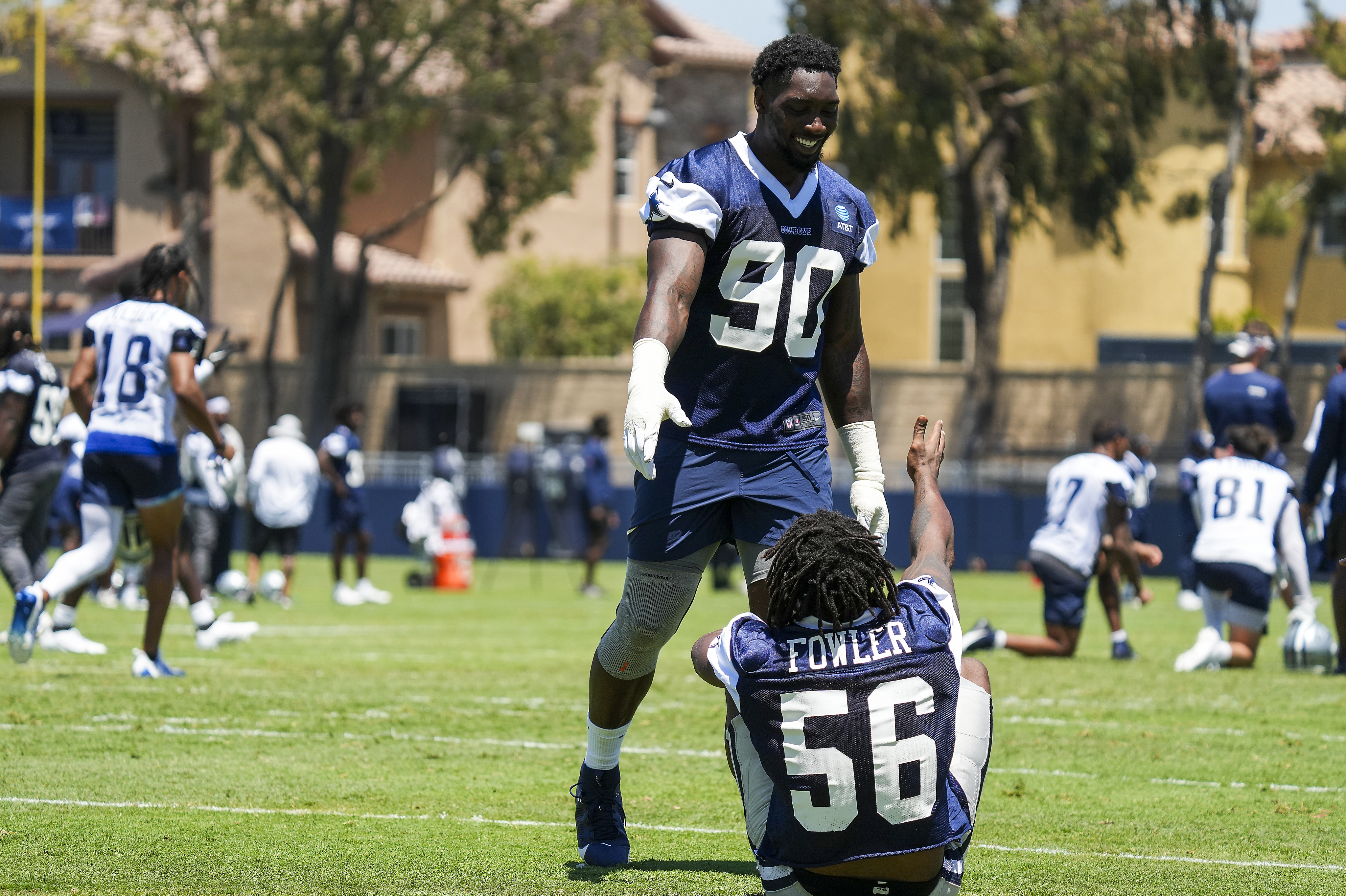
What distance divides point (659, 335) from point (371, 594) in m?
13.8

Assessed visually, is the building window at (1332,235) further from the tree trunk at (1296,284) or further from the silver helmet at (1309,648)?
the silver helmet at (1309,648)

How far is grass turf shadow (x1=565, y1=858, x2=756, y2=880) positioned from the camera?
5047mm

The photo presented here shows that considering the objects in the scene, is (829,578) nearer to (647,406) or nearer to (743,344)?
(647,406)

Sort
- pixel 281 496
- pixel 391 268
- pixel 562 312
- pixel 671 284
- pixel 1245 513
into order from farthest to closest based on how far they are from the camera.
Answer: pixel 562 312, pixel 391 268, pixel 281 496, pixel 1245 513, pixel 671 284

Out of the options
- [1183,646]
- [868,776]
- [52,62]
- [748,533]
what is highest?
[52,62]

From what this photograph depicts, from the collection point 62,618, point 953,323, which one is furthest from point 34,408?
point 953,323

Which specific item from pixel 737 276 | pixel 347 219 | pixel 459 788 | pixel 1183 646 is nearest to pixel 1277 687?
pixel 1183 646

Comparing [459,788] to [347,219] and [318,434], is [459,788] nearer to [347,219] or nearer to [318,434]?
[318,434]

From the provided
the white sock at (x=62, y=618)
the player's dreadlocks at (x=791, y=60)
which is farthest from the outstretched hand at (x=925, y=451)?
the white sock at (x=62, y=618)

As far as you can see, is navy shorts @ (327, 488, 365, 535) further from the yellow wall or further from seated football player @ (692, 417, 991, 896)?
the yellow wall

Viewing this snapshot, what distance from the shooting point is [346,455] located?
18.2 metres

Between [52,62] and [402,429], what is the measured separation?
1218 centimetres

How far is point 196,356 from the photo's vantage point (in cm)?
900

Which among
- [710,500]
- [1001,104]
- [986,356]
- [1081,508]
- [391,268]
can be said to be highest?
[1001,104]
